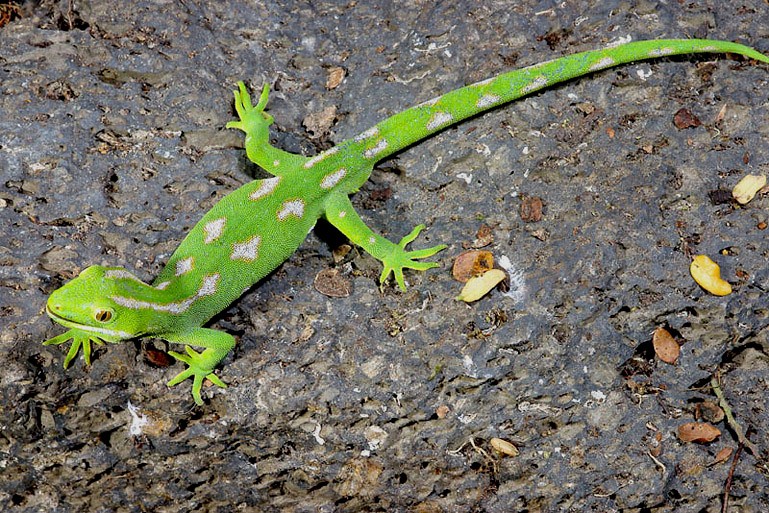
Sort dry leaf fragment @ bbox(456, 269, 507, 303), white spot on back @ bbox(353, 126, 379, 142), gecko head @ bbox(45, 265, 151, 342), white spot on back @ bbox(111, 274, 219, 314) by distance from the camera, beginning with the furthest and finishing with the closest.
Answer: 1. white spot on back @ bbox(353, 126, 379, 142)
2. dry leaf fragment @ bbox(456, 269, 507, 303)
3. white spot on back @ bbox(111, 274, 219, 314)
4. gecko head @ bbox(45, 265, 151, 342)

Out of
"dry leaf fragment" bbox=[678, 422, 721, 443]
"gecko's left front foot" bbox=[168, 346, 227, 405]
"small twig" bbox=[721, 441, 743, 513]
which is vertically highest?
"gecko's left front foot" bbox=[168, 346, 227, 405]

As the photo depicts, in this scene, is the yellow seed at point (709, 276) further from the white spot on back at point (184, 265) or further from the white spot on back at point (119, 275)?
the white spot on back at point (119, 275)

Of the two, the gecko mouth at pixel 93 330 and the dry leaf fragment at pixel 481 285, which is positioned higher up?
the gecko mouth at pixel 93 330

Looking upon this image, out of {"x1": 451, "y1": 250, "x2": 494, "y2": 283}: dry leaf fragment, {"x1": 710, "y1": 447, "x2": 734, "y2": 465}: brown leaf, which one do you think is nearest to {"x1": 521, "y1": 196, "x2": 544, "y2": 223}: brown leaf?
{"x1": 451, "y1": 250, "x2": 494, "y2": 283}: dry leaf fragment

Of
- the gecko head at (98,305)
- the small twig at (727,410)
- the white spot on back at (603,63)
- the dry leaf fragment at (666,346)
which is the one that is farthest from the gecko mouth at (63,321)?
the small twig at (727,410)

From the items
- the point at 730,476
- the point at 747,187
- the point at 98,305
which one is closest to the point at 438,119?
the point at 747,187

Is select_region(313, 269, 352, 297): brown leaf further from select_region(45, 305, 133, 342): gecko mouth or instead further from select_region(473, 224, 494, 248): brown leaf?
select_region(45, 305, 133, 342): gecko mouth

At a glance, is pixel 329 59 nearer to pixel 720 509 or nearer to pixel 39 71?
pixel 39 71

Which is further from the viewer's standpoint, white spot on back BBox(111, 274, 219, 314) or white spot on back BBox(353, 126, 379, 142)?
white spot on back BBox(353, 126, 379, 142)
